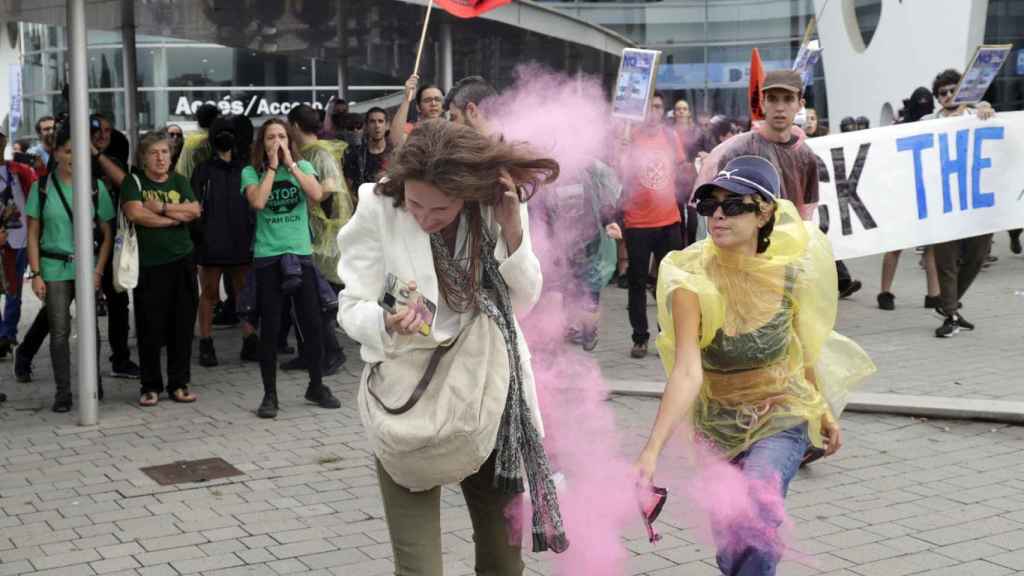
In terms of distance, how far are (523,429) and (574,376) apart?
163 centimetres

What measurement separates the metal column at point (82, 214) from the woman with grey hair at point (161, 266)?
537mm

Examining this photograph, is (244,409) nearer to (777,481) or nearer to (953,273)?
(777,481)

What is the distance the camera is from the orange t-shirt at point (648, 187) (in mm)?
10023

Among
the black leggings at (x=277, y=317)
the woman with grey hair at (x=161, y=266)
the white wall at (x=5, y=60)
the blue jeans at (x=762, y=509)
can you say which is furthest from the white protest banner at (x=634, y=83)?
the white wall at (x=5, y=60)

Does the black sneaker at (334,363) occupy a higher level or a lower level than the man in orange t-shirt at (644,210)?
lower

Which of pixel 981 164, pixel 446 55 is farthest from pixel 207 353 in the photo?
pixel 981 164

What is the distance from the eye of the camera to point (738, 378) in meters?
4.14

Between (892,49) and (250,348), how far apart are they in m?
20.9

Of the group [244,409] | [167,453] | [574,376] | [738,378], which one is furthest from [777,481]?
[244,409]

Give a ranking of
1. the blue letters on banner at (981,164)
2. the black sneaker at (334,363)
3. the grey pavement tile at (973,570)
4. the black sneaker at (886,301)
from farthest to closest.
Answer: the black sneaker at (886,301) → the blue letters on banner at (981,164) → the black sneaker at (334,363) → the grey pavement tile at (973,570)

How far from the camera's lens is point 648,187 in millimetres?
10078

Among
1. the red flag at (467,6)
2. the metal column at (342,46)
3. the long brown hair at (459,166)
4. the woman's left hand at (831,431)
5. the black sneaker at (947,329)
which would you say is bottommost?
the black sneaker at (947,329)

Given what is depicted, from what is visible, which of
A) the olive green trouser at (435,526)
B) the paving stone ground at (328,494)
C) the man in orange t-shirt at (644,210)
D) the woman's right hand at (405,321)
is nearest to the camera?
the woman's right hand at (405,321)

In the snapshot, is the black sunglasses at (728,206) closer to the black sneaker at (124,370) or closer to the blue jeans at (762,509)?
the blue jeans at (762,509)
